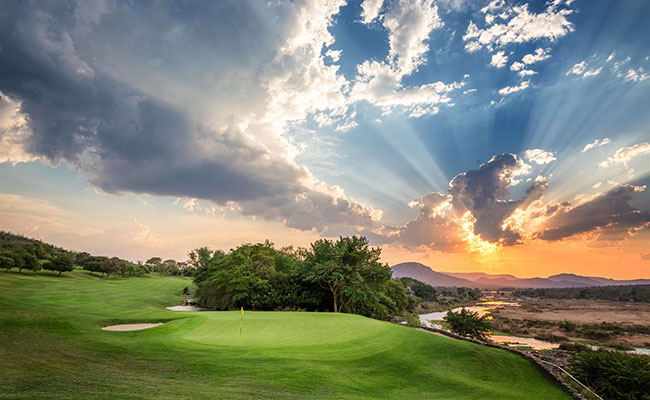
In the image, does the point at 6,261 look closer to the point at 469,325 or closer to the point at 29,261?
the point at 29,261

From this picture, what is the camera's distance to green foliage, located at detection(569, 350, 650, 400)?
1459cm

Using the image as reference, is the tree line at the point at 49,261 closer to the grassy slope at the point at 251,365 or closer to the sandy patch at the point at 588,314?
the grassy slope at the point at 251,365

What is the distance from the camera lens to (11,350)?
33.4 feet

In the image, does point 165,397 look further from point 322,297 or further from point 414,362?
point 322,297

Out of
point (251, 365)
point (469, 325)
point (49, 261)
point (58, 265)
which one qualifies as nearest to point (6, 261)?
point (58, 265)

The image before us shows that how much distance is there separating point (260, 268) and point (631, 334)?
2784 inches

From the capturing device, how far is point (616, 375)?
14.9m

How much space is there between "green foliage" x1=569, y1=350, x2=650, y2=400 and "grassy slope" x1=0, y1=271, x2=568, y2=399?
3.31m

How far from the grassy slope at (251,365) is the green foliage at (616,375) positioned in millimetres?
3310

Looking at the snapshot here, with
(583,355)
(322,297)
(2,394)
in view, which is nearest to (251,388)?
(2,394)

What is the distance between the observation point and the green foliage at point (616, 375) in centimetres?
1459

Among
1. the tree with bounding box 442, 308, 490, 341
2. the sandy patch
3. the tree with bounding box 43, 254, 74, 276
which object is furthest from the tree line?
the sandy patch

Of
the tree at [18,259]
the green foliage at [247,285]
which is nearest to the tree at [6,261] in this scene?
the tree at [18,259]

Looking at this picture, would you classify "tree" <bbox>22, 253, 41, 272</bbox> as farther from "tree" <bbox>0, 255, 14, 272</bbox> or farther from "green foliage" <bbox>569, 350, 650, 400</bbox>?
"green foliage" <bbox>569, 350, 650, 400</bbox>
